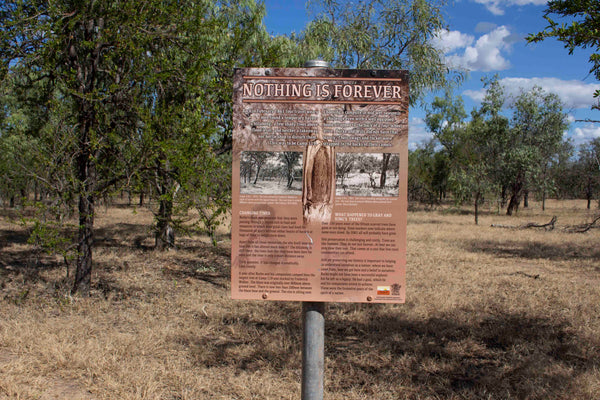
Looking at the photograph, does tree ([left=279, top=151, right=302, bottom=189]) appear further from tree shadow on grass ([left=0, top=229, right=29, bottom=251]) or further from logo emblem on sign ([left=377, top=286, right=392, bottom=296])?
tree shadow on grass ([left=0, top=229, right=29, bottom=251])

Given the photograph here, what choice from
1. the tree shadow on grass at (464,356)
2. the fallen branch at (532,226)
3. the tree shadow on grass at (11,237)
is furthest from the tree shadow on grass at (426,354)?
the fallen branch at (532,226)

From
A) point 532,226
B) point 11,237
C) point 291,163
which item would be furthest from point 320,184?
point 532,226

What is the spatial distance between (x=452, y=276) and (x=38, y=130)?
839cm

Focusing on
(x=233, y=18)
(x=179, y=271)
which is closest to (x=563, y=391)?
(x=179, y=271)

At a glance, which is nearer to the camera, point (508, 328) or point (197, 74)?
point (508, 328)

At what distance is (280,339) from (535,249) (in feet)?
36.7

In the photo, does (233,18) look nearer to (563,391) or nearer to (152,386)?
(152,386)

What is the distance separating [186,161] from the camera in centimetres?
582

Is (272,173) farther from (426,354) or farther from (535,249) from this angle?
(535,249)

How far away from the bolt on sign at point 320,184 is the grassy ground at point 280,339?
2.09m

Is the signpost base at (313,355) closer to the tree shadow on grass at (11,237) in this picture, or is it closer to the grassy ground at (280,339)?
the grassy ground at (280,339)

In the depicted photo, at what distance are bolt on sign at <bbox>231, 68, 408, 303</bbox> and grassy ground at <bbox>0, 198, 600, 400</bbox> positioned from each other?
6.87 feet

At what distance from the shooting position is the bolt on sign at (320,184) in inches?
101

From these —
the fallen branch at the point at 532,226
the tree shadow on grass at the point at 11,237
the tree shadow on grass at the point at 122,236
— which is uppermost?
the fallen branch at the point at 532,226
